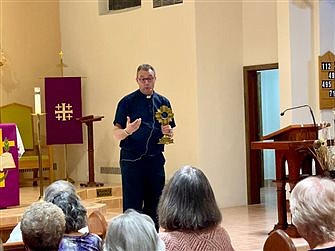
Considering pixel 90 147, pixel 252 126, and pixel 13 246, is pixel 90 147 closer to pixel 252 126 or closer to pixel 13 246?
pixel 252 126

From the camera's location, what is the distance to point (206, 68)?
31.3 ft

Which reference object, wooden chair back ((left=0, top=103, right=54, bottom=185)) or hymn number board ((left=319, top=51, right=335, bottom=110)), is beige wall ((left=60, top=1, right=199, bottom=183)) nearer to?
wooden chair back ((left=0, top=103, right=54, bottom=185))

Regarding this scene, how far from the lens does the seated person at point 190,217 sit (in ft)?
9.84

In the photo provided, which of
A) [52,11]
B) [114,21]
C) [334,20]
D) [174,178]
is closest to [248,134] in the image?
[334,20]

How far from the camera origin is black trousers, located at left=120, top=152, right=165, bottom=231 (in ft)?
17.4

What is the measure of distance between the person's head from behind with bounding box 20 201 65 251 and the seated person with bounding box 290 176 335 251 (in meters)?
0.97

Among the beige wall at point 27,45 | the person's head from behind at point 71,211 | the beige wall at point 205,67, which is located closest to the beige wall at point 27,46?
the beige wall at point 27,45

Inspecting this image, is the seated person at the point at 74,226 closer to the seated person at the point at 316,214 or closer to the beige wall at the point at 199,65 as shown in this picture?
the seated person at the point at 316,214

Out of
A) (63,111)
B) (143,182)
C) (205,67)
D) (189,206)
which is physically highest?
(205,67)

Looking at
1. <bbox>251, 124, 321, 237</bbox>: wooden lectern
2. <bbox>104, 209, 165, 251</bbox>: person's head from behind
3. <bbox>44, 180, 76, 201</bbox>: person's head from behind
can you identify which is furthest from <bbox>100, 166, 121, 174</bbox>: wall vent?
<bbox>104, 209, 165, 251</bbox>: person's head from behind

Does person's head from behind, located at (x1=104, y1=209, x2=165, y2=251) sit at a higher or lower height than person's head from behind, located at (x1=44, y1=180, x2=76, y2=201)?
lower

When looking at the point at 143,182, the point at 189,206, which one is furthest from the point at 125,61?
the point at 189,206

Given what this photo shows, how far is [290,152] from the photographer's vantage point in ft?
20.1

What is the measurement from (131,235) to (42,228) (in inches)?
18.1
